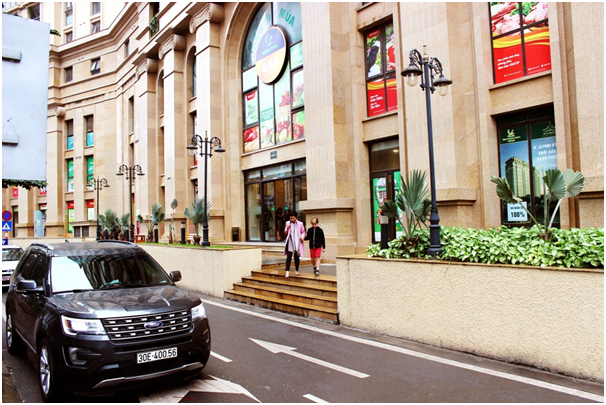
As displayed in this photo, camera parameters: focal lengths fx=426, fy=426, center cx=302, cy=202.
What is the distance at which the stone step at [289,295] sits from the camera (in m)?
9.87

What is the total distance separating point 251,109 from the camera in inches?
887

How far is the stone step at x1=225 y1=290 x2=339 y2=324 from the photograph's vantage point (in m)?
9.34

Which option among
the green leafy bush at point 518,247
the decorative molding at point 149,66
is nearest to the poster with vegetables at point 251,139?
the decorative molding at point 149,66

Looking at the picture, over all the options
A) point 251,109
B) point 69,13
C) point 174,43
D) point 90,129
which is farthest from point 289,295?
point 69,13

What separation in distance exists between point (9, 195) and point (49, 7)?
818 inches

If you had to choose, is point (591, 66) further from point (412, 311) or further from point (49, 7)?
point (49, 7)

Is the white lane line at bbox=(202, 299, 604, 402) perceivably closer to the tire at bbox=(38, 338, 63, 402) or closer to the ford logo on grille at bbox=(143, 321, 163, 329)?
the ford logo on grille at bbox=(143, 321, 163, 329)

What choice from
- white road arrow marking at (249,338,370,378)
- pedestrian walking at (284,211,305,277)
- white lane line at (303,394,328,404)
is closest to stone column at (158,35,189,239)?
pedestrian walking at (284,211,305,277)

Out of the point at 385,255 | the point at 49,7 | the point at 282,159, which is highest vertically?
the point at 49,7

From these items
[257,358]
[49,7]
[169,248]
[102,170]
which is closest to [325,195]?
[169,248]

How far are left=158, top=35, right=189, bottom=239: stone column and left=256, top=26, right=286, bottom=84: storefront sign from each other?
7860 millimetres

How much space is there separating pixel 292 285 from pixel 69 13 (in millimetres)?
46921

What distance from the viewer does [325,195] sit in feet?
→ 51.7

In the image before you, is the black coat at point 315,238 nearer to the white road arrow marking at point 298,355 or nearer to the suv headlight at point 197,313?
the white road arrow marking at point 298,355
